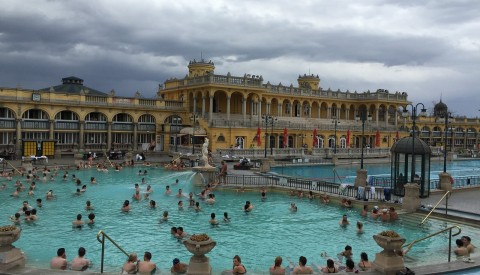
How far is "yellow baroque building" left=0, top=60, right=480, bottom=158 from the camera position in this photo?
49500mm

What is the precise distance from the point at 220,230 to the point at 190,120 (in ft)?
138

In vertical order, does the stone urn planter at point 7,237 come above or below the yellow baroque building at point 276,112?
below

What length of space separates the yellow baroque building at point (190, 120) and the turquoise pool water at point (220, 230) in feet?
70.6

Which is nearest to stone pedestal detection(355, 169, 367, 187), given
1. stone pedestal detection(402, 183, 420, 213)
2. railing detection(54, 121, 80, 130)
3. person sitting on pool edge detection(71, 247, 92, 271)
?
stone pedestal detection(402, 183, 420, 213)

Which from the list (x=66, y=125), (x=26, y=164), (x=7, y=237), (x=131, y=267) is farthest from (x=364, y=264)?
(x=66, y=125)

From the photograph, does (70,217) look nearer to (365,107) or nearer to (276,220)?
(276,220)

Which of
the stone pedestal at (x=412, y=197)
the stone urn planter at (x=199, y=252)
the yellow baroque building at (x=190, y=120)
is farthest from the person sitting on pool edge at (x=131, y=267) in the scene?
the yellow baroque building at (x=190, y=120)

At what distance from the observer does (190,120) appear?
198ft

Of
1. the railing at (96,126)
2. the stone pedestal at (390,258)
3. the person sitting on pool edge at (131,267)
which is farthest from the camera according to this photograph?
the railing at (96,126)

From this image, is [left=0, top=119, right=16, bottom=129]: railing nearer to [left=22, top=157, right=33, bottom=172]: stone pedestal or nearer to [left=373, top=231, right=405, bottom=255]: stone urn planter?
[left=22, top=157, right=33, bottom=172]: stone pedestal

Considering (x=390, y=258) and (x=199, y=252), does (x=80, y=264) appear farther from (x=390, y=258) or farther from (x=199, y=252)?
(x=390, y=258)

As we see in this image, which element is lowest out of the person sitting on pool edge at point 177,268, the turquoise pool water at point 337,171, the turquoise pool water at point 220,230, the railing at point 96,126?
the turquoise pool water at point 337,171

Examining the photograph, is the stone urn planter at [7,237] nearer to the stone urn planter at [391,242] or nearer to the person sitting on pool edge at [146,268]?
the person sitting on pool edge at [146,268]

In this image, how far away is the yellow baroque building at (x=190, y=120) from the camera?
162 feet
